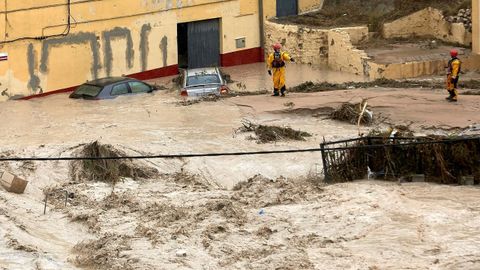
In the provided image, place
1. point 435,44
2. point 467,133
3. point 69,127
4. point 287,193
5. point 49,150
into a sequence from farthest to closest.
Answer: point 435,44, point 69,127, point 49,150, point 467,133, point 287,193

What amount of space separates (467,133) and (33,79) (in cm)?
1467

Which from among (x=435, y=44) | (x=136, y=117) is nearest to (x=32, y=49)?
(x=136, y=117)

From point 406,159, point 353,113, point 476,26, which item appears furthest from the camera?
point 476,26

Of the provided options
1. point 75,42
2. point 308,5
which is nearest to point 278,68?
point 75,42

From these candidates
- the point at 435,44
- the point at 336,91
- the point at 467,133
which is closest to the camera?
the point at 467,133

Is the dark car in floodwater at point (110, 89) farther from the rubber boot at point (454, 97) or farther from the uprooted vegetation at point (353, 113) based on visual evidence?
the rubber boot at point (454, 97)

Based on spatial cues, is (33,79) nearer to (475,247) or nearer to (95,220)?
(95,220)

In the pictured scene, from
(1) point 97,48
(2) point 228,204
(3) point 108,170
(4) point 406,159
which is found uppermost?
(1) point 97,48

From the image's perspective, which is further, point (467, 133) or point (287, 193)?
point (467, 133)

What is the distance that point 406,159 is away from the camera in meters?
16.0

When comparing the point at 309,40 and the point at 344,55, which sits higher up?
the point at 309,40

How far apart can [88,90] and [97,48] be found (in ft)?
13.2

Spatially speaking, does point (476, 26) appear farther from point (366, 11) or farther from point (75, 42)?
point (75, 42)

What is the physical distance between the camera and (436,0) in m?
32.9
